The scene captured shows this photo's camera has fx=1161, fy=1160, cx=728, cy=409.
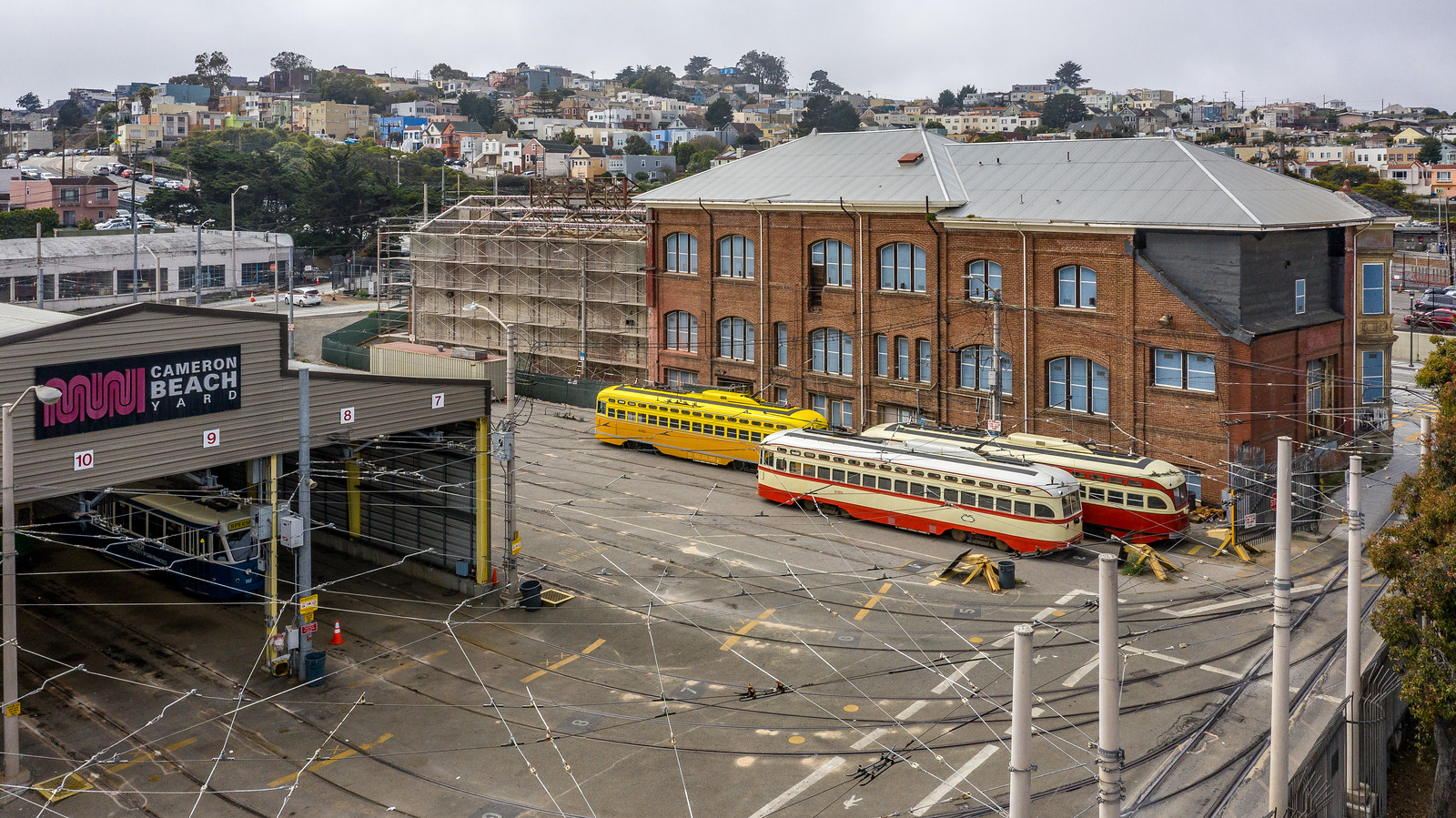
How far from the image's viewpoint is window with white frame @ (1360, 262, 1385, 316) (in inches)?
1852

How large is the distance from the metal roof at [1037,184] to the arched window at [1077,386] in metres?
5.51

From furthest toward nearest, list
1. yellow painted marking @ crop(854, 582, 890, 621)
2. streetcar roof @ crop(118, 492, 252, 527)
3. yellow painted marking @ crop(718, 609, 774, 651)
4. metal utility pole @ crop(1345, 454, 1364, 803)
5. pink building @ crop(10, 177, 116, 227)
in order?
pink building @ crop(10, 177, 116, 227) < yellow painted marking @ crop(854, 582, 890, 621) < streetcar roof @ crop(118, 492, 252, 527) < yellow painted marking @ crop(718, 609, 774, 651) < metal utility pole @ crop(1345, 454, 1364, 803)

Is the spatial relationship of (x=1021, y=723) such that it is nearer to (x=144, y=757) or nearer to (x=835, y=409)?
(x=144, y=757)

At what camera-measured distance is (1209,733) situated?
973 inches

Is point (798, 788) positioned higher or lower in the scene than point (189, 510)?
lower

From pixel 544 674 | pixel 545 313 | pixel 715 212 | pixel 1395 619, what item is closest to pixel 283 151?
pixel 545 313

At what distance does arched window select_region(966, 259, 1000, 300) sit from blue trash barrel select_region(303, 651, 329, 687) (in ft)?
97.7

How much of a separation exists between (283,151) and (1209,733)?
189 metres

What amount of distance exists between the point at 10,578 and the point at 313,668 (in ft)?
24.2

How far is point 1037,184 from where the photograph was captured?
4753 centimetres

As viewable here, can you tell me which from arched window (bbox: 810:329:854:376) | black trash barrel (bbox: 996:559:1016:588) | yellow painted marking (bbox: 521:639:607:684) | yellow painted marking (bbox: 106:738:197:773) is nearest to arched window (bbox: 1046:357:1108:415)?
arched window (bbox: 810:329:854:376)

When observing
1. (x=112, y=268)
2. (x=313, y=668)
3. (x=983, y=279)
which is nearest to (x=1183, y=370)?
(x=983, y=279)

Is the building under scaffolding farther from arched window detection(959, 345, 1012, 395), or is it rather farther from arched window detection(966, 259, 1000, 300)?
arched window detection(959, 345, 1012, 395)

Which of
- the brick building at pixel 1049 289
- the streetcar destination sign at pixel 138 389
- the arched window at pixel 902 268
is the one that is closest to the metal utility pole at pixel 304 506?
the streetcar destination sign at pixel 138 389
